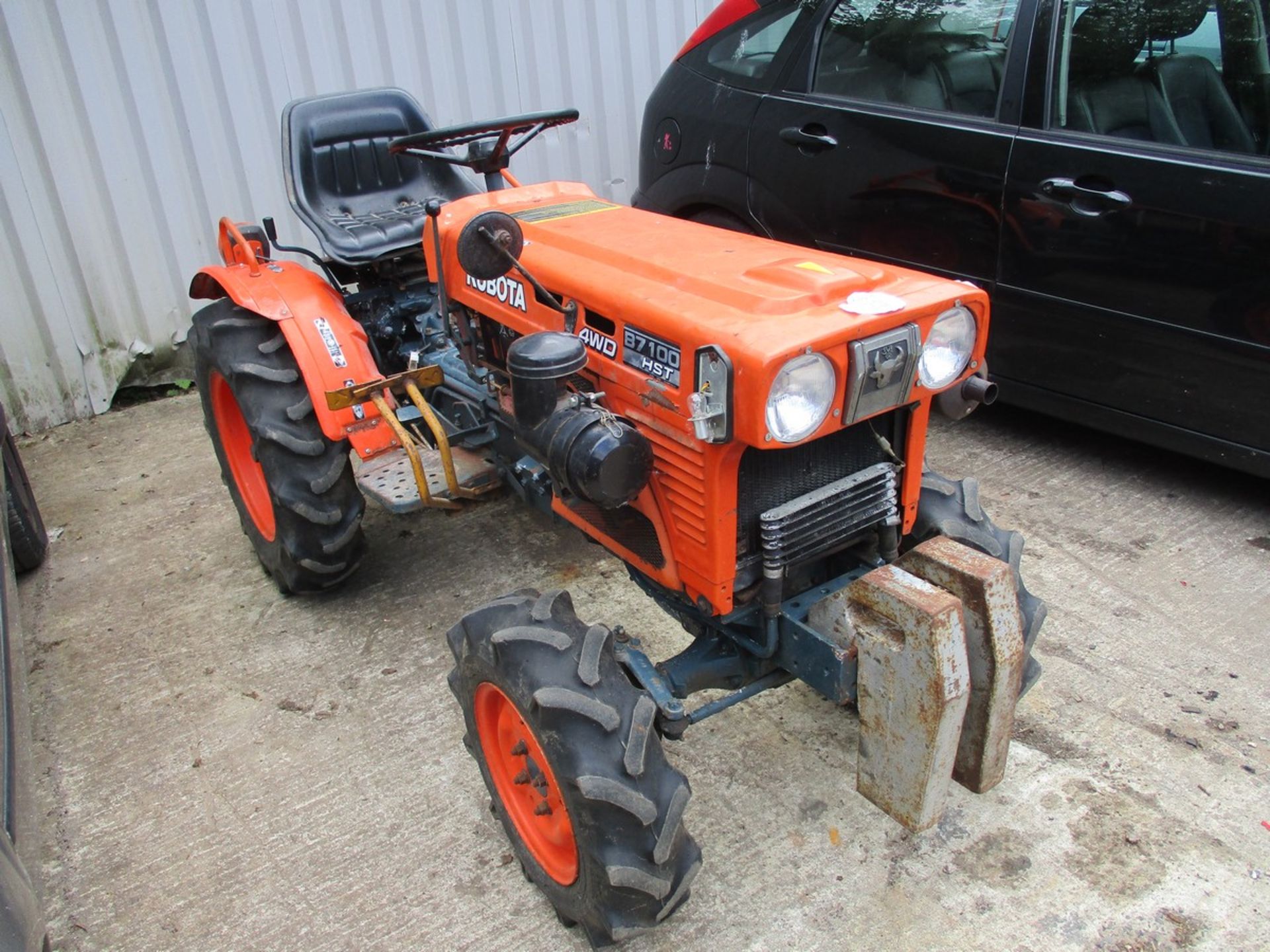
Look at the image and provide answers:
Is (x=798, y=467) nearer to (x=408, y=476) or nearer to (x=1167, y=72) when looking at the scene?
(x=408, y=476)

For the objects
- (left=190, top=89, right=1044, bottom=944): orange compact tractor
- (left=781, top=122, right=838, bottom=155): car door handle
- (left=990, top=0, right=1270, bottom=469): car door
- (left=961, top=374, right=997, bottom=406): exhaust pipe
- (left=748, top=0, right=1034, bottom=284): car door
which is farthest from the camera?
(left=781, top=122, right=838, bottom=155): car door handle

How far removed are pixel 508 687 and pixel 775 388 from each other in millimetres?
772

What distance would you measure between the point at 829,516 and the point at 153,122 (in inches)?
157

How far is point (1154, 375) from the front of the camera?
3152 mm

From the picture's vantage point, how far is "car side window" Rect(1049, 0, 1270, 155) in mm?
2902

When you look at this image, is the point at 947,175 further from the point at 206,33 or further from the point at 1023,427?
the point at 206,33

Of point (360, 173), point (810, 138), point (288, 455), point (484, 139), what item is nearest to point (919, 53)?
point (810, 138)

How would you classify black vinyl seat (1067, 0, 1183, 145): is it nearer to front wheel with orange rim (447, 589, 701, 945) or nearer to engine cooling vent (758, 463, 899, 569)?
engine cooling vent (758, 463, 899, 569)

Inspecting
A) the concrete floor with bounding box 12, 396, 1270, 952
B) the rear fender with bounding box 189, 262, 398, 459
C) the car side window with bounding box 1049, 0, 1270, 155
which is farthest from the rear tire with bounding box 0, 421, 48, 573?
the car side window with bounding box 1049, 0, 1270, 155

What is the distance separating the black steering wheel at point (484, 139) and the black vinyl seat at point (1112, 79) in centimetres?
168

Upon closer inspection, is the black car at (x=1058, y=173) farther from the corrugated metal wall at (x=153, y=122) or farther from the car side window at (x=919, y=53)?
the corrugated metal wall at (x=153, y=122)

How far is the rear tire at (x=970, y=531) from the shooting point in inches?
84.0

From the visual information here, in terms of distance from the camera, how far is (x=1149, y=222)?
3.01 meters

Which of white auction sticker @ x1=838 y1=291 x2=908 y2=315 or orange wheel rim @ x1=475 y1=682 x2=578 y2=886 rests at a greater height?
white auction sticker @ x1=838 y1=291 x2=908 y2=315
